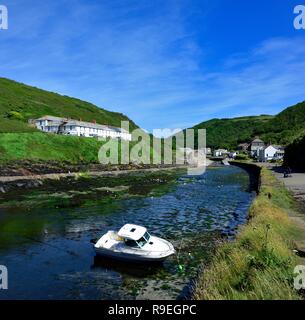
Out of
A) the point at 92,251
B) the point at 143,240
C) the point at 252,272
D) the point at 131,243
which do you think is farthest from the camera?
the point at 92,251

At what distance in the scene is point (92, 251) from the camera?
3269 centimetres

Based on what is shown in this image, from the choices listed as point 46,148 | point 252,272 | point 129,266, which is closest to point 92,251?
point 129,266

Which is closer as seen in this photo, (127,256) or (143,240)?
(127,256)

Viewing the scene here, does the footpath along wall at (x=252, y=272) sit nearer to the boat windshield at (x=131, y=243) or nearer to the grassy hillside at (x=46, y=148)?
the boat windshield at (x=131, y=243)

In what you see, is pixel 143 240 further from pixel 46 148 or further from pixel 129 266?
pixel 46 148

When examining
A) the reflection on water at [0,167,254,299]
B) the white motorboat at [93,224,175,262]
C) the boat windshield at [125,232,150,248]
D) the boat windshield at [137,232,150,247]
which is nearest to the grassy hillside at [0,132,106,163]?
the reflection on water at [0,167,254,299]

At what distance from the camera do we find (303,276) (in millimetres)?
17203

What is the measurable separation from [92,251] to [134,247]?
16.1 feet

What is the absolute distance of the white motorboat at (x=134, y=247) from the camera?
28.8 meters

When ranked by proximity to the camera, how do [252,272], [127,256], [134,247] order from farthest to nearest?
[134,247], [127,256], [252,272]

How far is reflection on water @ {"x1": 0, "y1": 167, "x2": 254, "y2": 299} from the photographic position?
81.3 ft

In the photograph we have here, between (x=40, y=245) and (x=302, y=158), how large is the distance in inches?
3944
